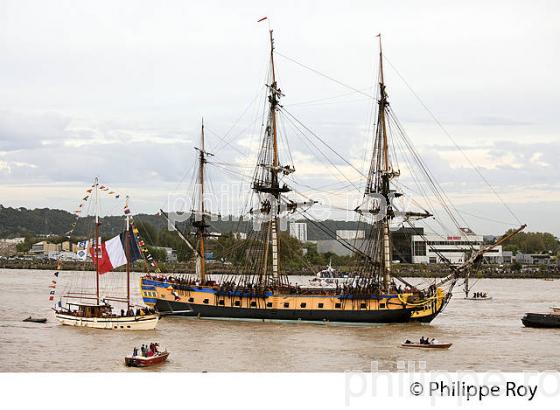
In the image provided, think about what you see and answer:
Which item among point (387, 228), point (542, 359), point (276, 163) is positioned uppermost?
point (276, 163)

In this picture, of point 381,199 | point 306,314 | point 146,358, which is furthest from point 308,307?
point 146,358

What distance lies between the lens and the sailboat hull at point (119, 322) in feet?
76.8

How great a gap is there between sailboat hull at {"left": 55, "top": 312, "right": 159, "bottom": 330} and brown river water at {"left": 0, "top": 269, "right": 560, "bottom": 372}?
0.89ft

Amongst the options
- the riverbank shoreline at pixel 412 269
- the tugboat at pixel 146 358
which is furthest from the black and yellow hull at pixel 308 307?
the riverbank shoreline at pixel 412 269

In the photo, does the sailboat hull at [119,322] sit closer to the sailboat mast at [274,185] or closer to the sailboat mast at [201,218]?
the sailboat mast at [274,185]

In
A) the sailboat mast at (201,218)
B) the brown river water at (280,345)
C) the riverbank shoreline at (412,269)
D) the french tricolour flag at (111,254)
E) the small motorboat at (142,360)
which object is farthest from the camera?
the riverbank shoreline at (412,269)

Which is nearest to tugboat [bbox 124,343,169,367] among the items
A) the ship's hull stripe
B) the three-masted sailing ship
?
the three-masted sailing ship

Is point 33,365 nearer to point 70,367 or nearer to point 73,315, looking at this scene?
point 70,367

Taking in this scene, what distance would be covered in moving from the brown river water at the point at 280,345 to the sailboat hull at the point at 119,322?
0.27m

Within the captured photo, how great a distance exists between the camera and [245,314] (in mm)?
26984

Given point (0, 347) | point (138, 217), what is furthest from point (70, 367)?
point (138, 217)

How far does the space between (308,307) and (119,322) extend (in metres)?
5.70
